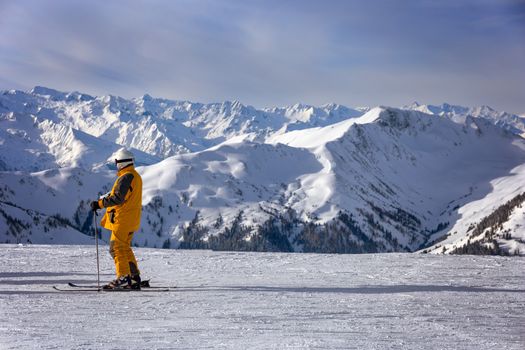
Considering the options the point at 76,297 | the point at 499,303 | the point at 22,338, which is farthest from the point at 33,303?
the point at 499,303

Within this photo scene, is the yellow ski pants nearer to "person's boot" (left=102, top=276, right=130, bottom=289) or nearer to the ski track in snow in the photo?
"person's boot" (left=102, top=276, right=130, bottom=289)

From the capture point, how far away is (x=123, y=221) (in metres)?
12.5

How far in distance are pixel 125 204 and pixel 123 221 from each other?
0.43 meters

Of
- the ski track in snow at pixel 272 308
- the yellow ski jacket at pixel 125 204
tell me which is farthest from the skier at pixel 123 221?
the ski track in snow at pixel 272 308

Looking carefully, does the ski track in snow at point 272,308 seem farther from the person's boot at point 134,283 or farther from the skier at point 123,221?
the skier at point 123,221

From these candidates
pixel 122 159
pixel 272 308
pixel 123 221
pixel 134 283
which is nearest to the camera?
pixel 272 308

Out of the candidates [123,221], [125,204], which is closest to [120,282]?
[123,221]

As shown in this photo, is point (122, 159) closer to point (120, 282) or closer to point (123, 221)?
point (123, 221)

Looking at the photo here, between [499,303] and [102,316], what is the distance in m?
8.33

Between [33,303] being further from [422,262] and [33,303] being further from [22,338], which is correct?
[422,262]

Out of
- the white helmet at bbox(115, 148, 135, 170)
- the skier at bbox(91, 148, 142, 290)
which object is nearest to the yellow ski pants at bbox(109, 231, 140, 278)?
the skier at bbox(91, 148, 142, 290)

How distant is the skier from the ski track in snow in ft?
3.42

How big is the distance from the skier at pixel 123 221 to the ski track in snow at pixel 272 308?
3.42 ft

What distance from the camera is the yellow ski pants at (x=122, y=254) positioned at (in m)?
12.4
